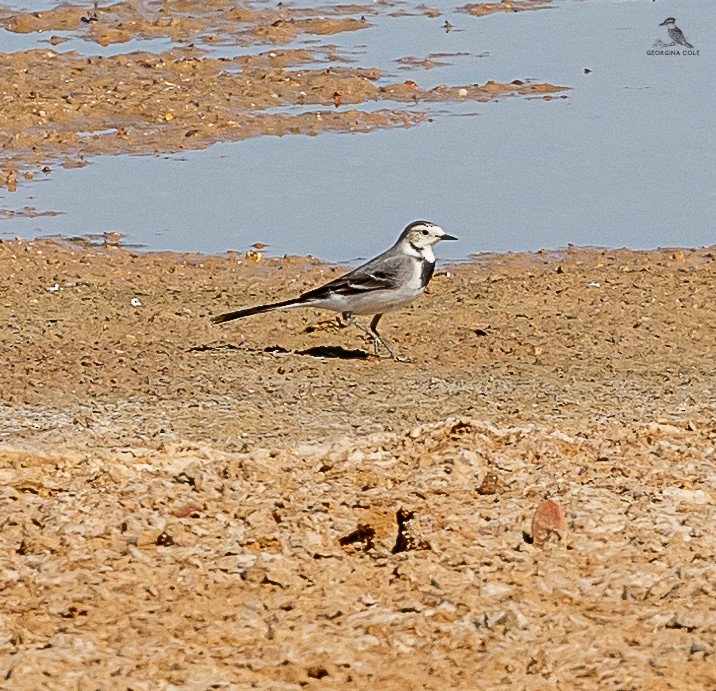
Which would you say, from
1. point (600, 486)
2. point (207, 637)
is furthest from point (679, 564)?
point (207, 637)

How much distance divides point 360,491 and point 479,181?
30.8 feet

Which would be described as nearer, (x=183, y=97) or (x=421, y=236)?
(x=421, y=236)

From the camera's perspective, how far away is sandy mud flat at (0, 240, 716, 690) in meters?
5.27


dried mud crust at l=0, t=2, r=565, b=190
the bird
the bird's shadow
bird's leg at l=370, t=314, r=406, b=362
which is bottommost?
the bird's shadow

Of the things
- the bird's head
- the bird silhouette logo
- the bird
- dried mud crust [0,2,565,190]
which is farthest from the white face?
the bird

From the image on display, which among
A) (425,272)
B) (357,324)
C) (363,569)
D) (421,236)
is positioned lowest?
(357,324)

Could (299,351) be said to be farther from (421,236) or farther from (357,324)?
(421,236)

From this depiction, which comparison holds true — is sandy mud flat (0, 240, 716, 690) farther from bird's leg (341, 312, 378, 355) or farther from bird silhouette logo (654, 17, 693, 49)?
bird silhouette logo (654, 17, 693, 49)

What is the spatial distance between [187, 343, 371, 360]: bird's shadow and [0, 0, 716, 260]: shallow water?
2.82 meters

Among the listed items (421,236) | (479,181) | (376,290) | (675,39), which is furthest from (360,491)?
(675,39)

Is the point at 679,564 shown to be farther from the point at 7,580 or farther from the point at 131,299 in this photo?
the point at 131,299

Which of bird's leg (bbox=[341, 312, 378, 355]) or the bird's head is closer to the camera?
bird's leg (bbox=[341, 312, 378, 355])

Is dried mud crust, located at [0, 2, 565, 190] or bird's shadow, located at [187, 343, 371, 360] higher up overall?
dried mud crust, located at [0, 2, 565, 190]

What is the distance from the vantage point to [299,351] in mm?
10938
